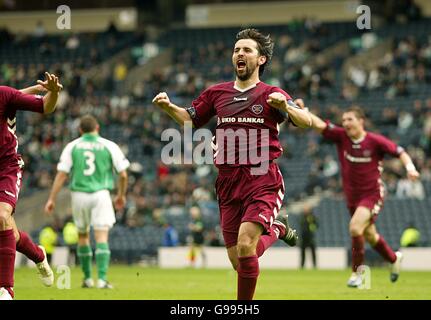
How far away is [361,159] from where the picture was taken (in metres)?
16.4

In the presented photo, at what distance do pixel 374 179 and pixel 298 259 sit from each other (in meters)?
12.2

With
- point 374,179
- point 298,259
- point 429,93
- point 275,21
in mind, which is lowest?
point 298,259

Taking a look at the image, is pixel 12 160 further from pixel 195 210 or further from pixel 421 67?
pixel 421 67

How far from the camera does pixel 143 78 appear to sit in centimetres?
4353

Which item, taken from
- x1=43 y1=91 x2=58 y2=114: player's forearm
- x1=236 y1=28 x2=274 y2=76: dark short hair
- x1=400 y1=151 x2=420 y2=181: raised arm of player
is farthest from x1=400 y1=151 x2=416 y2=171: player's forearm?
x1=43 y1=91 x2=58 y2=114: player's forearm

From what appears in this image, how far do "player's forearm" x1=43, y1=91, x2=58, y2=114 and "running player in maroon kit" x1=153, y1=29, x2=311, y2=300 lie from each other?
3.46 ft

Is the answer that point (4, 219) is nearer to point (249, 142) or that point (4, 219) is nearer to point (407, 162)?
point (249, 142)

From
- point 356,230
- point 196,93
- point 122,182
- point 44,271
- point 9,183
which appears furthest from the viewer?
point 196,93

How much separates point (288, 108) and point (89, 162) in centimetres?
606

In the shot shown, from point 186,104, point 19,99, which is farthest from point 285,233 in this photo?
point 186,104

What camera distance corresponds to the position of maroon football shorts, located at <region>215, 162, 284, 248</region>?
32.6 feet

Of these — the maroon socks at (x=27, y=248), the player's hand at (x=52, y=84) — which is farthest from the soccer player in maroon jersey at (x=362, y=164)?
the player's hand at (x=52, y=84)

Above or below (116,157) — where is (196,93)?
above
